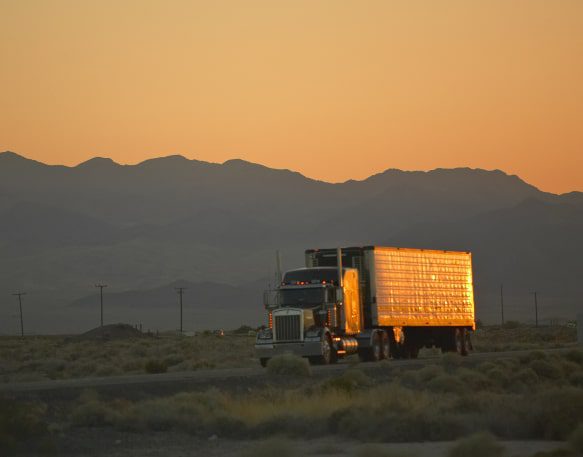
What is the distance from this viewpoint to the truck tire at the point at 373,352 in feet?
165

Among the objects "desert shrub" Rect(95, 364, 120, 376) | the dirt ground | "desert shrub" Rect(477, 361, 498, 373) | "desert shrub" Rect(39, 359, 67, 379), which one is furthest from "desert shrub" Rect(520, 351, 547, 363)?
the dirt ground

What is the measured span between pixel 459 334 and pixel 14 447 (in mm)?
37080

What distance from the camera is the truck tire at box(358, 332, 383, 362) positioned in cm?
5028

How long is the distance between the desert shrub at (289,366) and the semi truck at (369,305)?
5425mm

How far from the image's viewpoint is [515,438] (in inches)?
923

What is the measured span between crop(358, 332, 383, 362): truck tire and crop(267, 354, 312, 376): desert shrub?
864cm

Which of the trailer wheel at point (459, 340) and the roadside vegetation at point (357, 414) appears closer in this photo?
the roadside vegetation at point (357, 414)

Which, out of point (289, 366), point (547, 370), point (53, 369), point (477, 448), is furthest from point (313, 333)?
point (477, 448)

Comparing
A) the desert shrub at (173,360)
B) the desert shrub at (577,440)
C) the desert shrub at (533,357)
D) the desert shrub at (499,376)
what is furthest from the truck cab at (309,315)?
the desert shrub at (577,440)

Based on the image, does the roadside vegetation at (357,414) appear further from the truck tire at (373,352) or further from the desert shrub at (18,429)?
the truck tire at (373,352)

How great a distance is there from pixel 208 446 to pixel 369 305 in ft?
90.2

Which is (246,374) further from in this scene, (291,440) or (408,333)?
(291,440)

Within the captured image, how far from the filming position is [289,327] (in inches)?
1863

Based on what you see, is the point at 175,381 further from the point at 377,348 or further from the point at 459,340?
the point at 459,340
